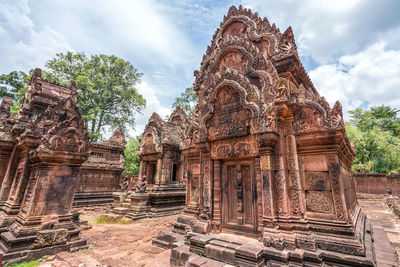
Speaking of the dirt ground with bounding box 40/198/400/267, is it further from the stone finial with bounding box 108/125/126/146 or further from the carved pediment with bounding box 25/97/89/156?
the stone finial with bounding box 108/125/126/146

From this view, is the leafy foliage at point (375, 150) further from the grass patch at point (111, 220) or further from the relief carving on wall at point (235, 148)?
the grass patch at point (111, 220)

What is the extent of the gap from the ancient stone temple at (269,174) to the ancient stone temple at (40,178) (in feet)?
10.7

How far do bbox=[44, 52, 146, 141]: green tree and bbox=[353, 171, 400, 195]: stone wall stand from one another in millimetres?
28636

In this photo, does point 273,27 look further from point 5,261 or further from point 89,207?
point 89,207

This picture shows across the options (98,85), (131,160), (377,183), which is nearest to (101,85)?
(98,85)

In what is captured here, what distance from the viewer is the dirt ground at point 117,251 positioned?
4941 mm

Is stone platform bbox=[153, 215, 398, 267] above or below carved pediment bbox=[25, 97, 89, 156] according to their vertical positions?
below

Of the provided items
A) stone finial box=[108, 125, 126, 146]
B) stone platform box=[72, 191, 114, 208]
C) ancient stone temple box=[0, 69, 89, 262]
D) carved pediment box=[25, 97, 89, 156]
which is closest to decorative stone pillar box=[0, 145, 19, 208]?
ancient stone temple box=[0, 69, 89, 262]

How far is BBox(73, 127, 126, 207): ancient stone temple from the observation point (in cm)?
1464

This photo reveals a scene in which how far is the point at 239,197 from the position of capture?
515 centimetres

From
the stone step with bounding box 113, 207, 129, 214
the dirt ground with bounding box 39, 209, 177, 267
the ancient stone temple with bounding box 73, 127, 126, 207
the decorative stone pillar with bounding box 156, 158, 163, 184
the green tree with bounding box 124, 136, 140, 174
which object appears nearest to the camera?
the dirt ground with bounding box 39, 209, 177, 267

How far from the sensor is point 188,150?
716 centimetres

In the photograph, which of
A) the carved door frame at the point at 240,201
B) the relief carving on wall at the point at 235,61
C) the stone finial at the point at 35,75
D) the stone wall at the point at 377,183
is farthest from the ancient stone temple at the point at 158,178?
the stone wall at the point at 377,183

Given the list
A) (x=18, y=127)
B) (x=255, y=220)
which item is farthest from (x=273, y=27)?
(x=18, y=127)
